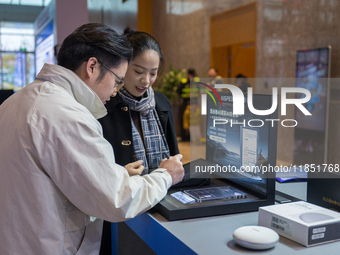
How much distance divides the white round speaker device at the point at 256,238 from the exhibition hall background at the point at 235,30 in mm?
2347

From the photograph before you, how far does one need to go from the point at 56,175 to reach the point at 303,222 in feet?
2.51

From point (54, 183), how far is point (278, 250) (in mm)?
710

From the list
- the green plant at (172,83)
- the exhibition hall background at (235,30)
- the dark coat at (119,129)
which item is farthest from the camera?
the green plant at (172,83)

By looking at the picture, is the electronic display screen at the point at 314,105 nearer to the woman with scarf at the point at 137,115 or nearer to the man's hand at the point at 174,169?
the woman with scarf at the point at 137,115

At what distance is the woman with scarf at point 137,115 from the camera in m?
2.15

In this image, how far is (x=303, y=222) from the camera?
4.04 feet

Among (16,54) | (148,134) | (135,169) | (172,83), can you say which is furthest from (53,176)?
(172,83)

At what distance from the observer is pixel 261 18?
732 centimetres

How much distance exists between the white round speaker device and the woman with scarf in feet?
3.24

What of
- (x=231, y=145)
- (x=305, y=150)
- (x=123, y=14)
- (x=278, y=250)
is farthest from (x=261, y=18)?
(x=278, y=250)

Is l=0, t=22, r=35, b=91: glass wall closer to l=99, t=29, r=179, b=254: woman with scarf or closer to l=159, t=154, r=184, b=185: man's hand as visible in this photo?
l=99, t=29, r=179, b=254: woman with scarf

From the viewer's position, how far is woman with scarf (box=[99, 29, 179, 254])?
215 cm

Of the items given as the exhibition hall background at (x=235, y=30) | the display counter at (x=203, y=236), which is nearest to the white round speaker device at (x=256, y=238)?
the display counter at (x=203, y=236)

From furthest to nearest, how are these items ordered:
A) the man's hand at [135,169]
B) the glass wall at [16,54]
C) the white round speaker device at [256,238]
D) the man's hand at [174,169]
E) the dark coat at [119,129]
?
the glass wall at [16,54]
the dark coat at [119,129]
the man's hand at [135,169]
the man's hand at [174,169]
the white round speaker device at [256,238]
